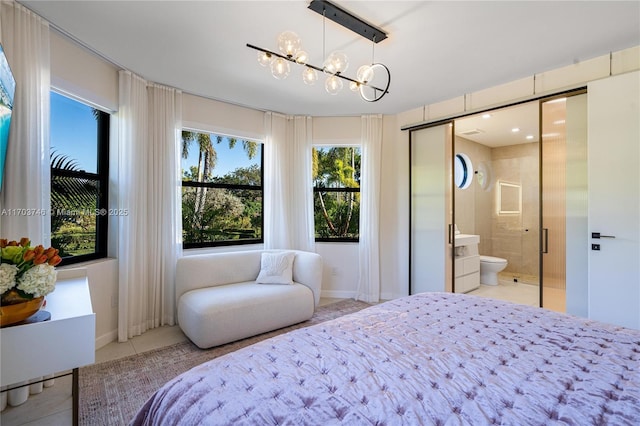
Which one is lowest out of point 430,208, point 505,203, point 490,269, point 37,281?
point 490,269

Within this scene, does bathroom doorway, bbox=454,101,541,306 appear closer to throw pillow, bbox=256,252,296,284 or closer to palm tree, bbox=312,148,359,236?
palm tree, bbox=312,148,359,236

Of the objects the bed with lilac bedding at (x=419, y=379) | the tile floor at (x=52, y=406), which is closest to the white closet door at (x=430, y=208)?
the bed with lilac bedding at (x=419, y=379)

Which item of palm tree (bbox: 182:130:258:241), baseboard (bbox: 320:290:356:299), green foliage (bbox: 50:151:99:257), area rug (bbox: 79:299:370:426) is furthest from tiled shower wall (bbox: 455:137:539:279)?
green foliage (bbox: 50:151:99:257)

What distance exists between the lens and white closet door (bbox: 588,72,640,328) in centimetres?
241

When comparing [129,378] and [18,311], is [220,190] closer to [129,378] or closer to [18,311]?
[129,378]

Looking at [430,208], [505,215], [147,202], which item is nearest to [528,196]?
[505,215]

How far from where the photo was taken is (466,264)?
183 inches

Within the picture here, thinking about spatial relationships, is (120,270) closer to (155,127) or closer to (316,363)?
(155,127)

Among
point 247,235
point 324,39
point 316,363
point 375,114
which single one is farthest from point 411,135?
point 316,363

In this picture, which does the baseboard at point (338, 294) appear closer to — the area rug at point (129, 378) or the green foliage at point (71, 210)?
the area rug at point (129, 378)

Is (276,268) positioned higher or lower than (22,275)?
lower

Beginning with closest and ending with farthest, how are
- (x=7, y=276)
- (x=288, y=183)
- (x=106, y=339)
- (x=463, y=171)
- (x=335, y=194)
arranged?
(x=7, y=276) → (x=106, y=339) → (x=288, y=183) → (x=335, y=194) → (x=463, y=171)

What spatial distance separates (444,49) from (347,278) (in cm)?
314

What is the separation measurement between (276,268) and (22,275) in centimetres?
230
